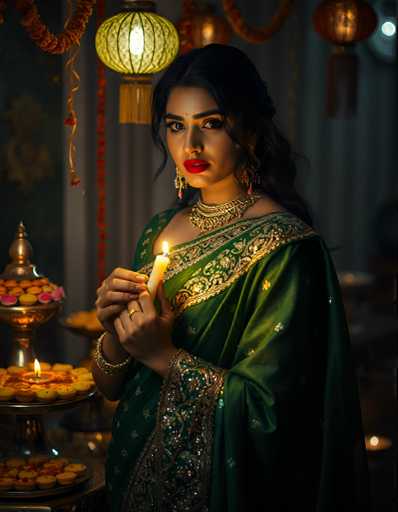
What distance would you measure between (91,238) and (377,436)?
1.78 meters

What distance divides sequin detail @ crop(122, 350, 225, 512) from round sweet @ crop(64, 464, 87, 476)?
0.35 metres

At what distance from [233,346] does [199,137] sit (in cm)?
52

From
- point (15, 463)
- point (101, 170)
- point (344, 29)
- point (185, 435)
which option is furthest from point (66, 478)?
point (344, 29)

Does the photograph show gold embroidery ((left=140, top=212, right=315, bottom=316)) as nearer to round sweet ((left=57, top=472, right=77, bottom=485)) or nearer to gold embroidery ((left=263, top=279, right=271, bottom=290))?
gold embroidery ((left=263, top=279, right=271, bottom=290))

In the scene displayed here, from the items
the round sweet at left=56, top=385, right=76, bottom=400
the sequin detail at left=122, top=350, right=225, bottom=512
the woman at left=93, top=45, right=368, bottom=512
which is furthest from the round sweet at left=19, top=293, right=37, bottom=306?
the sequin detail at left=122, top=350, right=225, bottom=512

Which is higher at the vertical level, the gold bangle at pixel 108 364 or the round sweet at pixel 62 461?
the gold bangle at pixel 108 364

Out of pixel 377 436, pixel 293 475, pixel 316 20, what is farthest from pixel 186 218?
pixel 377 436

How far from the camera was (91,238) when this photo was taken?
11.5 feet

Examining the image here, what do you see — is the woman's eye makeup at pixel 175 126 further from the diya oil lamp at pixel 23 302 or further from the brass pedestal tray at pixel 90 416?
the brass pedestal tray at pixel 90 416

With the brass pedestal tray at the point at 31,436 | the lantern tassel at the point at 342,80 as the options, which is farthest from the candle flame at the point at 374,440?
the brass pedestal tray at the point at 31,436

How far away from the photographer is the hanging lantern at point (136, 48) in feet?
8.35

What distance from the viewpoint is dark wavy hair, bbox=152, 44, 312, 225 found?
2.18 metres

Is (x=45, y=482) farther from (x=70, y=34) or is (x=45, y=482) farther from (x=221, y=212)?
(x=70, y=34)

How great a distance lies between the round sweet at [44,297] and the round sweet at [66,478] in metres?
0.50
